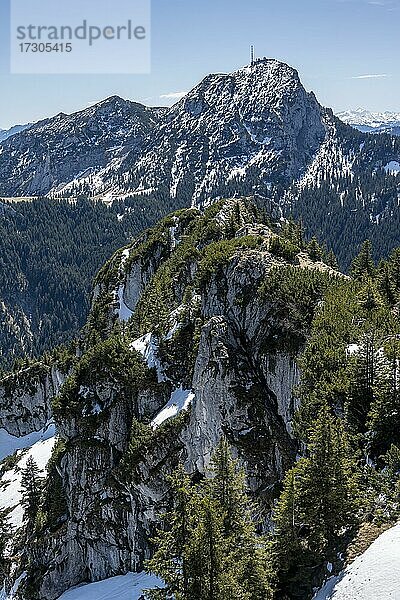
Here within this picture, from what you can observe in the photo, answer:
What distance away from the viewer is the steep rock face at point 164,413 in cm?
4931

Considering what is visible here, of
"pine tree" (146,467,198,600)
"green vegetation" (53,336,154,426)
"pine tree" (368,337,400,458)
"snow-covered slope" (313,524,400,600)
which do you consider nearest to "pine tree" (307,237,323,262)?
"green vegetation" (53,336,154,426)

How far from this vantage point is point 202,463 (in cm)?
5106

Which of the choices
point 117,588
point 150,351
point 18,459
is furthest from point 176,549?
point 18,459

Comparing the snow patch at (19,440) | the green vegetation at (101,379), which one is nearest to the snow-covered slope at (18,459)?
the snow patch at (19,440)

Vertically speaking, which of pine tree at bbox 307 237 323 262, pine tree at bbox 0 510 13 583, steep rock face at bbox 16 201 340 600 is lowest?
pine tree at bbox 0 510 13 583

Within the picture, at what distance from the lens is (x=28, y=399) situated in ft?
432

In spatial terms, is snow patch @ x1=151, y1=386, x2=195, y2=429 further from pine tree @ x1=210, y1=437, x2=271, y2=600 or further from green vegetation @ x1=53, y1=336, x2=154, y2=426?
pine tree @ x1=210, y1=437, x2=271, y2=600

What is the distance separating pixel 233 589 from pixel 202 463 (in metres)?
27.5

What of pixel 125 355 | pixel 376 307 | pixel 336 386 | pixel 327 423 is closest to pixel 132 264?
pixel 125 355

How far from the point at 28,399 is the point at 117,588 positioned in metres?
87.9

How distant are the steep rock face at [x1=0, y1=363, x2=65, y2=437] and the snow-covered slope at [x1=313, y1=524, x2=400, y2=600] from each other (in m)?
111

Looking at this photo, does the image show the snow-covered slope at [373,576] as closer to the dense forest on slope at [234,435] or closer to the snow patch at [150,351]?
the dense forest on slope at [234,435]

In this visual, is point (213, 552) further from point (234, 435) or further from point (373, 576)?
point (234, 435)

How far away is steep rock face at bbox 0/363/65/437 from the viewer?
423 feet
